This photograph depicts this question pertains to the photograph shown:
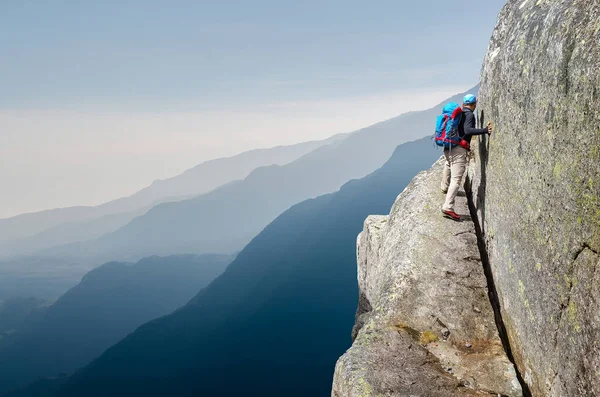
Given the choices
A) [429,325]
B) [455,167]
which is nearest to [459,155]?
[455,167]

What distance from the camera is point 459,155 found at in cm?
1482

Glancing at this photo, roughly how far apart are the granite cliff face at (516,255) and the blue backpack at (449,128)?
0.91 metres

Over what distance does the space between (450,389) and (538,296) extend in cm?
316

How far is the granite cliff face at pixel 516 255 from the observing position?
7266 millimetres

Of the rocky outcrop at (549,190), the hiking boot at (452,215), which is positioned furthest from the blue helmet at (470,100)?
the hiking boot at (452,215)

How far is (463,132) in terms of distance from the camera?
14.2m

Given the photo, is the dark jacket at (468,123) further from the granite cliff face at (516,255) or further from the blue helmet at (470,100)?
the granite cliff face at (516,255)

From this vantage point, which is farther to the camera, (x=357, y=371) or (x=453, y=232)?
(x=453, y=232)

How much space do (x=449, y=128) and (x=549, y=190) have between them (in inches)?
244

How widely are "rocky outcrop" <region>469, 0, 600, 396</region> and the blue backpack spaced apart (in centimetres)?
169

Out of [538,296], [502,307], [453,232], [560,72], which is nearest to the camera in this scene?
[560,72]

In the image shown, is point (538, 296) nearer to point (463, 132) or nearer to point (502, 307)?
point (502, 307)

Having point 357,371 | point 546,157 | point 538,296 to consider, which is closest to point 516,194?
point 546,157

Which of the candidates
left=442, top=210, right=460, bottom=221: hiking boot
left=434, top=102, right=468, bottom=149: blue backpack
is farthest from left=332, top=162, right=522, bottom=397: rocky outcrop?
left=434, top=102, right=468, bottom=149: blue backpack
